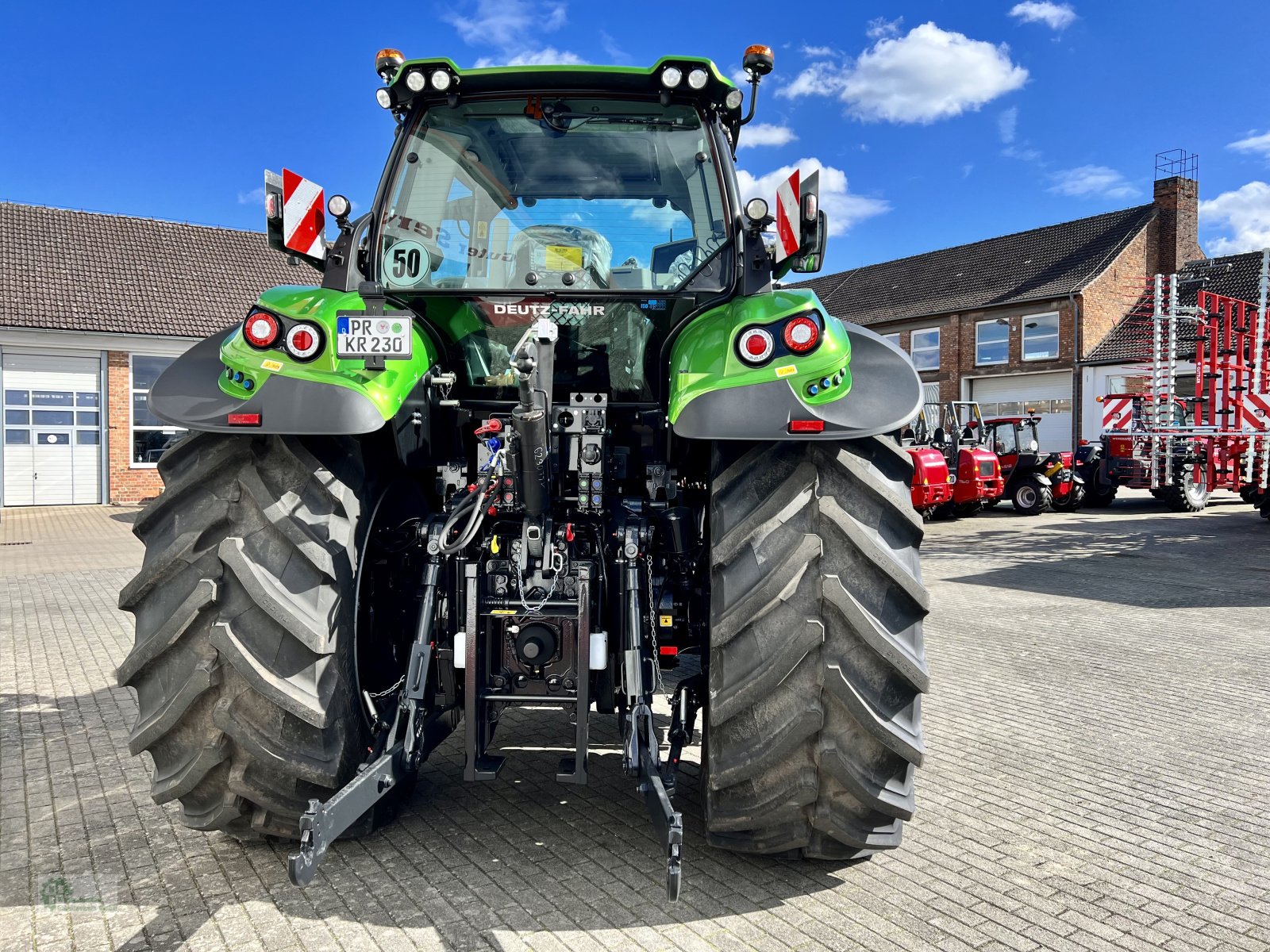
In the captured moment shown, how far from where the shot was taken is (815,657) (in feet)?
9.07

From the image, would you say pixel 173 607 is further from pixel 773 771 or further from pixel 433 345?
pixel 773 771

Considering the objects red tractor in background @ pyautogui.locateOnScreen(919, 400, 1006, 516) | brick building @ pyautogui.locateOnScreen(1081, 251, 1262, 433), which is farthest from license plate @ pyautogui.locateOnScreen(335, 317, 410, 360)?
brick building @ pyautogui.locateOnScreen(1081, 251, 1262, 433)

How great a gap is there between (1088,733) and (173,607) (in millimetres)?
4334

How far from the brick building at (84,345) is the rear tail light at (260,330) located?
710 inches

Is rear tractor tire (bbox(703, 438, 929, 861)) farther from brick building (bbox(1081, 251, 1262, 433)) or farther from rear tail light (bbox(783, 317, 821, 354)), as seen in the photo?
brick building (bbox(1081, 251, 1262, 433))

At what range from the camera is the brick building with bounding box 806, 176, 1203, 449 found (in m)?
31.5

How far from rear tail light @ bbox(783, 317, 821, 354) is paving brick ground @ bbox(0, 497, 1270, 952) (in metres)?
1.68

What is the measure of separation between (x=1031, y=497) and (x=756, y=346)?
18.9 meters

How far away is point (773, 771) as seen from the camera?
2.83 meters

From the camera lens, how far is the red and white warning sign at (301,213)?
11.3 feet

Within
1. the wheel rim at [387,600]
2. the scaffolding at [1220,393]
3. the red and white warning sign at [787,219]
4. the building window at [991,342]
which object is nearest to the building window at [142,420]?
the scaffolding at [1220,393]

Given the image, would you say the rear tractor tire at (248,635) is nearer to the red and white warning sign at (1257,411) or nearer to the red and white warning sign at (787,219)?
the red and white warning sign at (787,219)

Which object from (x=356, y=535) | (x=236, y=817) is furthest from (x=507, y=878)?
(x=356, y=535)

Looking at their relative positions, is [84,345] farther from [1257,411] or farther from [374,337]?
[1257,411]
